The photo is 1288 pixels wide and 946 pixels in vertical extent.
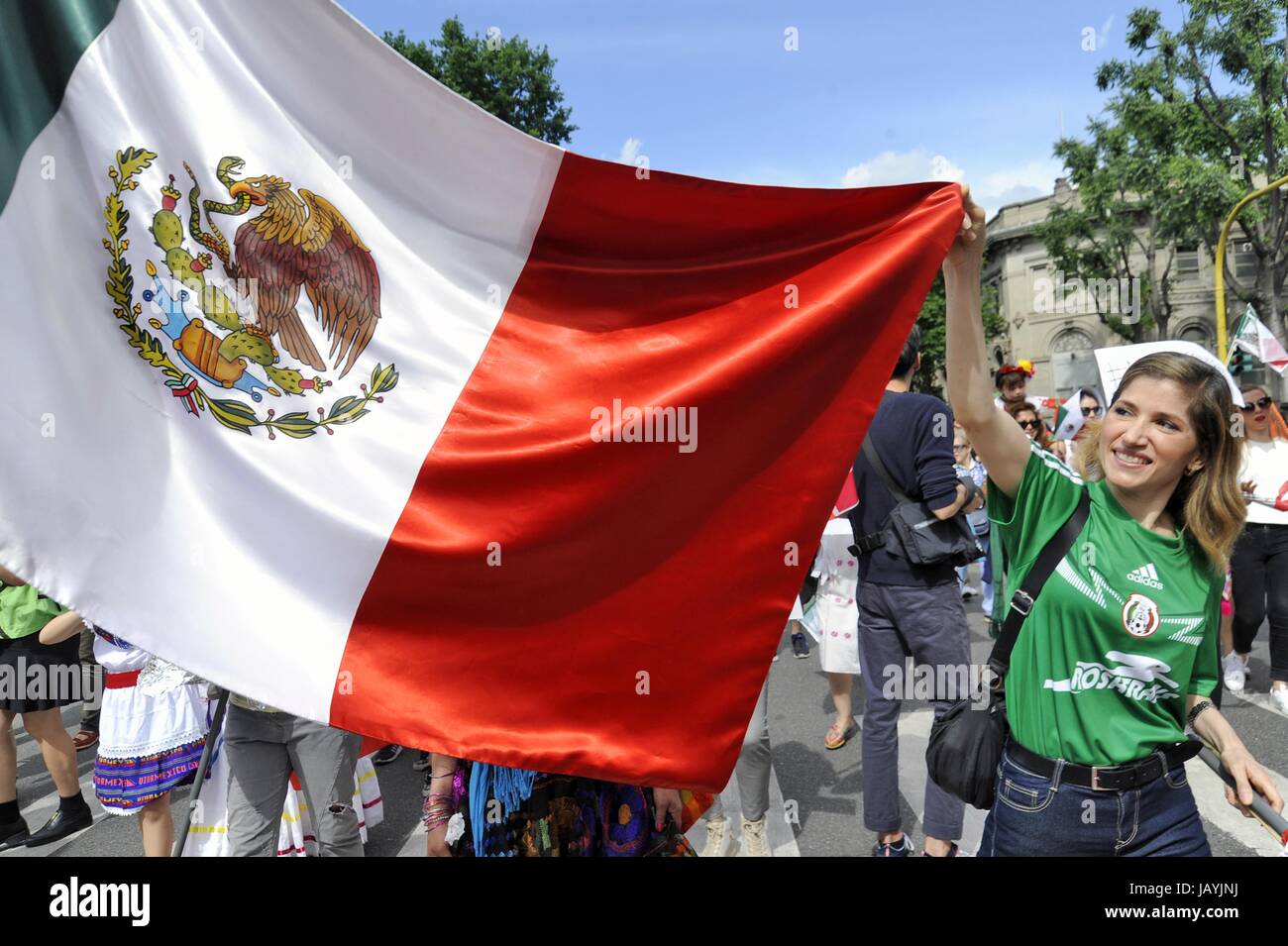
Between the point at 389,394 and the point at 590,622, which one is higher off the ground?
the point at 389,394

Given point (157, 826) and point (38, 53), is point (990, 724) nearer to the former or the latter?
point (38, 53)

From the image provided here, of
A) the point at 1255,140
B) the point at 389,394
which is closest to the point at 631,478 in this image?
the point at 389,394

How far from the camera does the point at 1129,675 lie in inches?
84.5

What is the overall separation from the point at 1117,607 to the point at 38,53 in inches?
119

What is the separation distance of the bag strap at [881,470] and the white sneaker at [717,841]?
1.71 m

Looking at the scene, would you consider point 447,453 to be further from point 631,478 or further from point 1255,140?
point 1255,140

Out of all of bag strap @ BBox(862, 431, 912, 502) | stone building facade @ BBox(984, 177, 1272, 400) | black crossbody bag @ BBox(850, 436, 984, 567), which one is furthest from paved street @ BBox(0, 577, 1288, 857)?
stone building facade @ BBox(984, 177, 1272, 400)

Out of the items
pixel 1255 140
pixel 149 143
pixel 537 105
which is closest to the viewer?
pixel 149 143

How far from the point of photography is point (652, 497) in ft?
7.44

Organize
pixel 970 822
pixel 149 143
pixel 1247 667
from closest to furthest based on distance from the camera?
pixel 149 143 < pixel 970 822 < pixel 1247 667

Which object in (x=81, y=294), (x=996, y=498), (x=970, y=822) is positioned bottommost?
(x=970, y=822)

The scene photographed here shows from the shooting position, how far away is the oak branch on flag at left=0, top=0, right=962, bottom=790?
7.25ft

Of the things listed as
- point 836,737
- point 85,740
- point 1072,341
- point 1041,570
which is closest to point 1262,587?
point 836,737

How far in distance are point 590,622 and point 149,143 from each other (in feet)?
5.49
